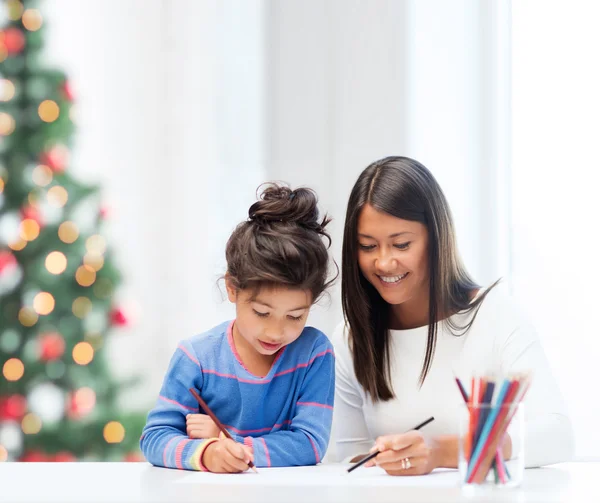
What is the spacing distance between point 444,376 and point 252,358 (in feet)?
1.28

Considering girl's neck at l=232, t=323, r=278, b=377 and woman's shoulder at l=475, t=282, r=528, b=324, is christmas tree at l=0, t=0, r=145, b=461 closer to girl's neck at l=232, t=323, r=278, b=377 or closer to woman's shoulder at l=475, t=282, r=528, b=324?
girl's neck at l=232, t=323, r=278, b=377

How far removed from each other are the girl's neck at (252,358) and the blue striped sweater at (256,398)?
0.01m

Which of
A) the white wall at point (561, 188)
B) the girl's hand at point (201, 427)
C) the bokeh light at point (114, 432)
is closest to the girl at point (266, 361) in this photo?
A: the girl's hand at point (201, 427)

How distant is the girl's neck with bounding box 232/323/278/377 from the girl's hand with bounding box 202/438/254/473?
20 cm

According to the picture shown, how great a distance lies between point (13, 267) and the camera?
2.87m

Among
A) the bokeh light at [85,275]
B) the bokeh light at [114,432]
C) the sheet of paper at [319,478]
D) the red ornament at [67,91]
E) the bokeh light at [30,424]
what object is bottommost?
the bokeh light at [114,432]

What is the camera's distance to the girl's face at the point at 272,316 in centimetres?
133

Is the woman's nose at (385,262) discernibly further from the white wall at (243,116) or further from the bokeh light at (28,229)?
the bokeh light at (28,229)

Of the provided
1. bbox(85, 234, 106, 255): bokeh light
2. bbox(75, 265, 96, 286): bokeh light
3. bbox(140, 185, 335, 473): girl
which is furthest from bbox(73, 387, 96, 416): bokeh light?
bbox(140, 185, 335, 473): girl

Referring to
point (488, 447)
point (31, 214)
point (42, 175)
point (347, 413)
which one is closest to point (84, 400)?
point (31, 214)

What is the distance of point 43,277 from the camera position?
2.86m

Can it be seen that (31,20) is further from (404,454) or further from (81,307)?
(404,454)

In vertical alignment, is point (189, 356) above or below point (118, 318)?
above

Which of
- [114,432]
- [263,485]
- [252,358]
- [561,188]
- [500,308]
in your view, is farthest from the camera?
[114,432]
